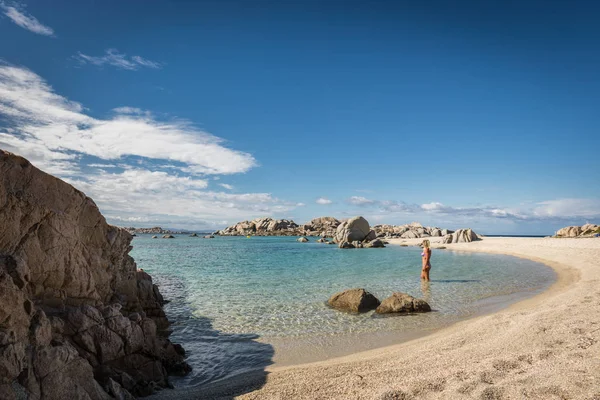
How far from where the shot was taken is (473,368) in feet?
23.7

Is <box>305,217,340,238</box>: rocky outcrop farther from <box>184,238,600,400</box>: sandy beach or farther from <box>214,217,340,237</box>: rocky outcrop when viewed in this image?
<box>184,238,600,400</box>: sandy beach

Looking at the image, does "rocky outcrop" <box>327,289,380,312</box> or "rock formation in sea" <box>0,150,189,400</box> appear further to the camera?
"rocky outcrop" <box>327,289,380,312</box>

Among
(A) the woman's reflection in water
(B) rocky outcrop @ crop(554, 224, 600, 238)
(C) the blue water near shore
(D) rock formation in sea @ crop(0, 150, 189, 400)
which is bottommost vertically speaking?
(C) the blue water near shore

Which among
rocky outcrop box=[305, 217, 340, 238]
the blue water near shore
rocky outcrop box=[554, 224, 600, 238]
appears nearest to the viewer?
the blue water near shore

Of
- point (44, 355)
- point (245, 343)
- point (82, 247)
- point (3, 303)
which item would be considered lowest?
point (245, 343)

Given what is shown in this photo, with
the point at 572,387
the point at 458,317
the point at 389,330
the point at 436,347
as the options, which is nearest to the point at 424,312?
the point at 458,317

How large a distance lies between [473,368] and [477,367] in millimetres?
110

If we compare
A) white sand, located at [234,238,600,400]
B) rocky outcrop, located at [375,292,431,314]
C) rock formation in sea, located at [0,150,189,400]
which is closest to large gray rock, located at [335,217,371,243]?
rocky outcrop, located at [375,292,431,314]

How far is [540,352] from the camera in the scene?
780 cm

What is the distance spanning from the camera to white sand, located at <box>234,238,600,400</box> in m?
6.16

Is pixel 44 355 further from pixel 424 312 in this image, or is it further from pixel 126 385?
pixel 424 312

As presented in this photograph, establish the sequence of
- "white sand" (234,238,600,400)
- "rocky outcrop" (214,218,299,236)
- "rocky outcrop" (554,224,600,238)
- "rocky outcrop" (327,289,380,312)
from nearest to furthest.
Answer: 1. "white sand" (234,238,600,400)
2. "rocky outcrop" (327,289,380,312)
3. "rocky outcrop" (554,224,600,238)
4. "rocky outcrop" (214,218,299,236)

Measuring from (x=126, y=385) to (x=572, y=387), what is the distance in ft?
27.6

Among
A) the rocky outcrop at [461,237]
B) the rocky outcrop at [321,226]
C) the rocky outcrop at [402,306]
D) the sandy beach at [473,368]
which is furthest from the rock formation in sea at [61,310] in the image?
the rocky outcrop at [321,226]
